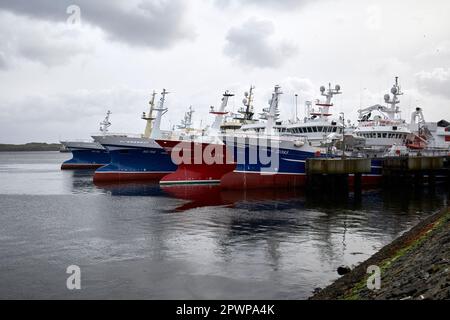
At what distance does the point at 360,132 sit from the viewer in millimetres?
54375

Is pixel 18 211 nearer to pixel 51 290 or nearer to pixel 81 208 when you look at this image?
pixel 81 208

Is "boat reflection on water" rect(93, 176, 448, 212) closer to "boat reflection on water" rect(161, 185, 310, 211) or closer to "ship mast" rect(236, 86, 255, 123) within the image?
"boat reflection on water" rect(161, 185, 310, 211)

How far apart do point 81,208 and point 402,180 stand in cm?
3363

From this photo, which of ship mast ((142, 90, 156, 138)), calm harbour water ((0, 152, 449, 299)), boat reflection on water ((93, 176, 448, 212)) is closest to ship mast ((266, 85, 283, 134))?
boat reflection on water ((93, 176, 448, 212))

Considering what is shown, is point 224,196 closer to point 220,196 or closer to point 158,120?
point 220,196

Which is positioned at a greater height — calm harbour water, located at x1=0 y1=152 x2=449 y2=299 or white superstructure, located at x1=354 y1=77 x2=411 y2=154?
white superstructure, located at x1=354 y1=77 x2=411 y2=154

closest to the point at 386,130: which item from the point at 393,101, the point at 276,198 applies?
the point at 393,101

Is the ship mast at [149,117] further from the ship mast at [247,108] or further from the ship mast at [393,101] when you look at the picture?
the ship mast at [393,101]

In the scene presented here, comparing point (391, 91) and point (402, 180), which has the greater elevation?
point (391, 91)

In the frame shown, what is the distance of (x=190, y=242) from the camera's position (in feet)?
61.0

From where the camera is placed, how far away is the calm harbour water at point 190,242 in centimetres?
1277

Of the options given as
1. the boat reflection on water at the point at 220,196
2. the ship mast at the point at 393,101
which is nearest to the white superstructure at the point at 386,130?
the ship mast at the point at 393,101

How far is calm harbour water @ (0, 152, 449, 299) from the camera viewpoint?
1277 cm

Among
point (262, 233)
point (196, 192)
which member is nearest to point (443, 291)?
point (262, 233)
